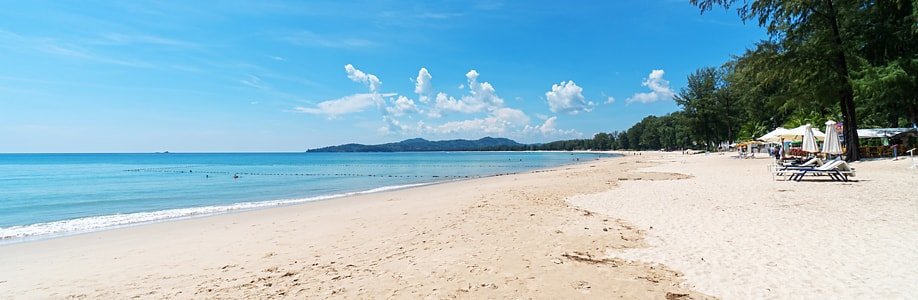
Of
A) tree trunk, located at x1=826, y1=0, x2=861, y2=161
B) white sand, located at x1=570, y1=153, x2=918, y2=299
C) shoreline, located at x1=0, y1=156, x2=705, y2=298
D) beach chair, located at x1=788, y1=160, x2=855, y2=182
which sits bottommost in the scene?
shoreline, located at x1=0, y1=156, x2=705, y2=298

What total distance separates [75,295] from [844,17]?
29733mm

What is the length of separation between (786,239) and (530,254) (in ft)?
12.0

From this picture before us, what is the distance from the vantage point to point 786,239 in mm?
6477

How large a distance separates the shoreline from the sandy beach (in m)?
0.03

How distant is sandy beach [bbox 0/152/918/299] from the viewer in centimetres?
481

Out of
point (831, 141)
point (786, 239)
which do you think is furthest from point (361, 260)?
point (831, 141)

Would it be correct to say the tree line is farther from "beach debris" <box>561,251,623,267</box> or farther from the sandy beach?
"beach debris" <box>561,251,623,267</box>

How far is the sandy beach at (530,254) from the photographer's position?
4812mm

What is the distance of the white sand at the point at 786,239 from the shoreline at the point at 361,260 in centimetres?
58

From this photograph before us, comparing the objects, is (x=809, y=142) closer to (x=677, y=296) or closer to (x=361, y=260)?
(x=677, y=296)

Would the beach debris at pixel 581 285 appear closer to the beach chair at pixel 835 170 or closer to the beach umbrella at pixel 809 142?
the beach chair at pixel 835 170

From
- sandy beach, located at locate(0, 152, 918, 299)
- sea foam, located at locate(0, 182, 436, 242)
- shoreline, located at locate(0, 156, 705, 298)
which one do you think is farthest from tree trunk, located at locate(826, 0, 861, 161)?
sea foam, located at locate(0, 182, 436, 242)

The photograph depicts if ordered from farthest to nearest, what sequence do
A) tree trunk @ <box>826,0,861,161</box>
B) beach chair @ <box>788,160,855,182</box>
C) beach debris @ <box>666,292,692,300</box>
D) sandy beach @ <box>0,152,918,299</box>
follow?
tree trunk @ <box>826,0,861,161</box> < beach chair @ <box>788,160,855,182</box> < sandy beach @ <box>0,152,918,299</box> < beach debris @ <box>666,292,692,300</box>

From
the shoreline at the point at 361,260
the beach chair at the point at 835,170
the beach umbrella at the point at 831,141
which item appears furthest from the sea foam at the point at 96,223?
the beach umbrella at the point at 831,141
